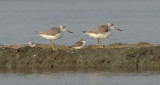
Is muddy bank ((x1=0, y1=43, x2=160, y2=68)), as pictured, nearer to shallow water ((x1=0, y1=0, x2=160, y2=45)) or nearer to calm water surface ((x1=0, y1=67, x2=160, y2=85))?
calm water surface ((x1=0, y1=67, x2=160, y2=85))

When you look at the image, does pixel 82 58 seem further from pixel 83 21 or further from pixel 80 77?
pixel 83 21

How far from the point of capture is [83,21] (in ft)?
98.3

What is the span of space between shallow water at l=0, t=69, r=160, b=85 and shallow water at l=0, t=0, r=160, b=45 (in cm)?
721

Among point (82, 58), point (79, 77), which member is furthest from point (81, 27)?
point (79, 77)

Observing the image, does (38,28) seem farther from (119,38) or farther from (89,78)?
(89,78)

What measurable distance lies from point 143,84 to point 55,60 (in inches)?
157

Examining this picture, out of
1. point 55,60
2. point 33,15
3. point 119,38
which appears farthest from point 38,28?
point 55,60

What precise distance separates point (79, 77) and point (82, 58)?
6.55ft

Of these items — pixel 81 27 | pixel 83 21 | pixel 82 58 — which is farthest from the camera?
pixel 83 21

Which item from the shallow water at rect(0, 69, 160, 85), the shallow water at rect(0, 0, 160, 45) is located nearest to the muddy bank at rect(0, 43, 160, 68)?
the shallow water at rect(0, 69, 160, 85)

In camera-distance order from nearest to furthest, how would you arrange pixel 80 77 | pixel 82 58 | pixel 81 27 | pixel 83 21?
pixel 80 77
pixel 82 58
pixel 81 27
pixel 83 21

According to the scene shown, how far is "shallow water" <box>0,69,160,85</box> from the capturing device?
508 inches

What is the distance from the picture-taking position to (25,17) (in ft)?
108

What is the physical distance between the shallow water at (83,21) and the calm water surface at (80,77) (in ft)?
23.8
